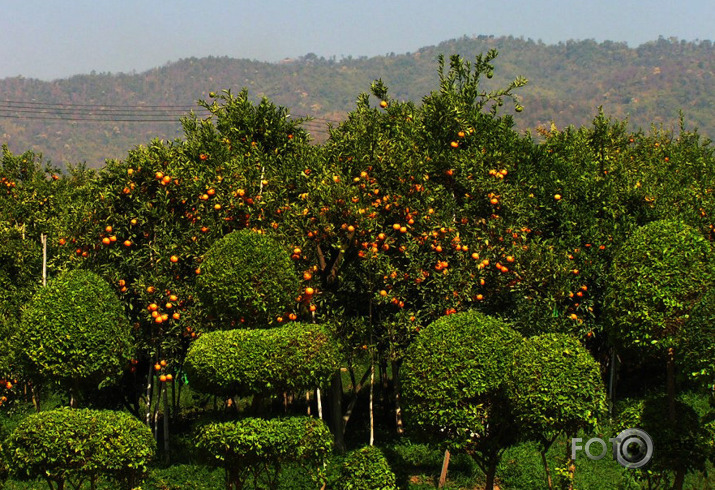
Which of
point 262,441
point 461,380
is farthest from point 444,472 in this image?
point 262,441

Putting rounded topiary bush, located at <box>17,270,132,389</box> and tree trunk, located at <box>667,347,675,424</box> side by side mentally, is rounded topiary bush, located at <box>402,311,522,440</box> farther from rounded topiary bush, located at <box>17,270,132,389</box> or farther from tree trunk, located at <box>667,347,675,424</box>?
rounded topiary bush, located at <box>17,270,132,389</box>

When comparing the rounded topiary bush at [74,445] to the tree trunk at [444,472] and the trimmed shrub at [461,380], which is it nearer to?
the trimmed shrub at [461,380]

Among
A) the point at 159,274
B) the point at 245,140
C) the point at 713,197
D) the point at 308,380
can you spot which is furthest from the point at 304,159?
the point at 713,197

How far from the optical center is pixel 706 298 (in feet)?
33.2

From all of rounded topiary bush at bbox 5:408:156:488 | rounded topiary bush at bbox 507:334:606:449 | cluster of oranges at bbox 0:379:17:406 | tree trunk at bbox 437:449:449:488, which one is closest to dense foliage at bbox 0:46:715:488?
rounded topiary bush at bbox 507:334:606:449

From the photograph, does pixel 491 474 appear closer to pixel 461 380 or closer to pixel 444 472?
pixel 461 380

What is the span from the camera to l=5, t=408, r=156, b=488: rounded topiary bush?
10117mm

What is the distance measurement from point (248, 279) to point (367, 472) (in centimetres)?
325

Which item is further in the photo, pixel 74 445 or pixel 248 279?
pixel 248 279

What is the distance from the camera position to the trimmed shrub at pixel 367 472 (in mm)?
11344

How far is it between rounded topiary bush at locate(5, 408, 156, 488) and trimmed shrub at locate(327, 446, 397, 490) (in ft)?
9.09

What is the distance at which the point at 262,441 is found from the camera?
9.70 m

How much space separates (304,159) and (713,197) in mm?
9823

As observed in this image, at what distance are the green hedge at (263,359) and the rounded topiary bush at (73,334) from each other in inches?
60.2
